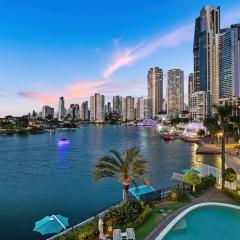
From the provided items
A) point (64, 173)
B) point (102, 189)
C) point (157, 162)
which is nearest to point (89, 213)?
point (102, 189)

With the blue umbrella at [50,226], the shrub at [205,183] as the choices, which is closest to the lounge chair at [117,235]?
the blue umbrella at [50,226]

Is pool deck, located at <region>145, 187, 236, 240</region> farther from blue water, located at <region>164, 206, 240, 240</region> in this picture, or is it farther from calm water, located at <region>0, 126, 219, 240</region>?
calm water, located at <region>0, 126, 219, 240</region>

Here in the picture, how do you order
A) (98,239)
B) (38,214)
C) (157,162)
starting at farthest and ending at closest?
(157,162)
(38,214)
(98,239)

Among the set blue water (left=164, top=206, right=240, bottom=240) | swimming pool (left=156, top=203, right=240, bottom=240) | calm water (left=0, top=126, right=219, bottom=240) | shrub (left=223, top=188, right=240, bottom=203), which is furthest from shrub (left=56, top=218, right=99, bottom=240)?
shrub (left=223, top=188, right=240, bottom=203)

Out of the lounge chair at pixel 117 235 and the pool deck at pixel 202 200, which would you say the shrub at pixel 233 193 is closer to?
the pool deck at pixel 202 200

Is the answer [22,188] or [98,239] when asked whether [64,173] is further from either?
[98,239]

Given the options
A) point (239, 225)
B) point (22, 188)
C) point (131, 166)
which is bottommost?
point (22, 188)
